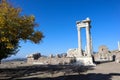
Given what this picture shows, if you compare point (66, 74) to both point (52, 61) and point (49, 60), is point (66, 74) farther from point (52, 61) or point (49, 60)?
point (49, 60)

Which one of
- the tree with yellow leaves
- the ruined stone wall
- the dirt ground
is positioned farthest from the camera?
the ruined stone wall

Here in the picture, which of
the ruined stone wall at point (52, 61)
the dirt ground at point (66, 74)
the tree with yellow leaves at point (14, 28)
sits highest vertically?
the tree with yellow leaves at point (14, 28)

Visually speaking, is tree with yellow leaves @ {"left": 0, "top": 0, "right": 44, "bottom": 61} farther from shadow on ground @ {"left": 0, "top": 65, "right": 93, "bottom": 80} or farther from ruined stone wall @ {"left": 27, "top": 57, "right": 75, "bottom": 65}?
ruined stone wall @ {"left": 27, "top": 57, "right": 75, "bottom": 65}

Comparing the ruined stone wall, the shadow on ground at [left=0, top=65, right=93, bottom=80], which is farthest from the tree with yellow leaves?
the ruined stone wall

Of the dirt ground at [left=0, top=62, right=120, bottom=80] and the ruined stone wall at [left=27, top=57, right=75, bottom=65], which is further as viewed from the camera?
the ruined stone wall at [left=27, top=57, right=75, bottom=65]

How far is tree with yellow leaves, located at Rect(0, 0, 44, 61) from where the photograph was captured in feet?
50.2

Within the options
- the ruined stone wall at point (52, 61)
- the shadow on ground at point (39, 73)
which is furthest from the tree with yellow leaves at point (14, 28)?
the ruined stone wall at point (52, 61)

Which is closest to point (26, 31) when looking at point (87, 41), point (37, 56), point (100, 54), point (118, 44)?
point (87, 41)

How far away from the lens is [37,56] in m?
44.3

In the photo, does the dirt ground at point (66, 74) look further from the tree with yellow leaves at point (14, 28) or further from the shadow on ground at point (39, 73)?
the tree with yellow leaves at point (14, 28)

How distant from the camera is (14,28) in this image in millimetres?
15633

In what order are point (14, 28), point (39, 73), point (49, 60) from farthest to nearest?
point (49, 60) → point (39, 73) → point (14, 28)

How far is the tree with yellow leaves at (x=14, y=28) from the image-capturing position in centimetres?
1529

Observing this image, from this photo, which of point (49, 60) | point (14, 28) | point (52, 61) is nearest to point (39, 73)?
point (14, 28)
